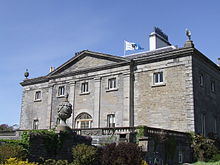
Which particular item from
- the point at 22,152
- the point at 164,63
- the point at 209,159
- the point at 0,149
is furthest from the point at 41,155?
the point at 164,63

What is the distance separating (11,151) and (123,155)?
5115 mm

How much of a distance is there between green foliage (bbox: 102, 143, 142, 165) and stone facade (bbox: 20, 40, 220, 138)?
34.6 feet

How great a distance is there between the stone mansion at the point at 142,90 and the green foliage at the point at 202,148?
974 mm

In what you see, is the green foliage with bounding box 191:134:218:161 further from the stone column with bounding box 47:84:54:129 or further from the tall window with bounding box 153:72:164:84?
the stone column with bounding box 47:84:54:129

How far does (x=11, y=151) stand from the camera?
13.9m

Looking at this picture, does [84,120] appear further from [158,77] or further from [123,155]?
[123,155]

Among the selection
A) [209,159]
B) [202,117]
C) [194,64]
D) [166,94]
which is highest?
[194,64]

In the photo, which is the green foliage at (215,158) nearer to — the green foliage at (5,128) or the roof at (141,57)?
the roof at (141,57)

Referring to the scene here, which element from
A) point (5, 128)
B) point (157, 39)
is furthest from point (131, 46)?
point (5, 128)

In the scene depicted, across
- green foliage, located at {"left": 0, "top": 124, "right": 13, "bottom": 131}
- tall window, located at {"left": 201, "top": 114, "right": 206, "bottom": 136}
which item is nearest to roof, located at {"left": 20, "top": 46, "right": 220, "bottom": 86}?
tall window, located at {"left": 201, "top": 114, "right": 206, "bottom": 136}

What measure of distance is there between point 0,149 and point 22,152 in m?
1.28

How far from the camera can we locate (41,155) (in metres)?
16.1

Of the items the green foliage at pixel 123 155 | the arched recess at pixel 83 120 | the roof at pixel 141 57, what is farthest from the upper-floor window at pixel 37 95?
the green foliage at pixel 123 155

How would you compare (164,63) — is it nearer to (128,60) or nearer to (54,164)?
(128,60)
